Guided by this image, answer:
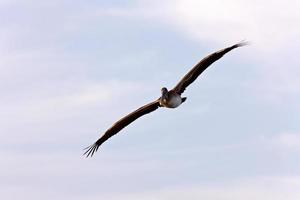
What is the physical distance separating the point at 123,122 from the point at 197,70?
6565 mm

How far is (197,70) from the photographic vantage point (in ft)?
178

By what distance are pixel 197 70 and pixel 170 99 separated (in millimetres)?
2042

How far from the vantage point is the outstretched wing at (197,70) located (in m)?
52.7

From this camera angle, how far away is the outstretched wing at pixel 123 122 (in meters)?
57.6

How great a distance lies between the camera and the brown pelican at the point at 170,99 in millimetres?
53406

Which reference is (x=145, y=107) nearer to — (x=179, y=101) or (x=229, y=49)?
(x=179, y=101)

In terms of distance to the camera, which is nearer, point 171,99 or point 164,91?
point 171,99

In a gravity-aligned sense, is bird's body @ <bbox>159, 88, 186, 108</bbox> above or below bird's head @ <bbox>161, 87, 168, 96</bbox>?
below

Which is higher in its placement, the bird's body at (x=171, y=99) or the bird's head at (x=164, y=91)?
the bird's head at (x=164, y=91)

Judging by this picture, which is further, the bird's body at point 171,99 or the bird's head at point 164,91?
the bird's head at point 164,91

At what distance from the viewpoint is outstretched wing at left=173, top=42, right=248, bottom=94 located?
52688 mm

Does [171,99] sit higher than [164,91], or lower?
lower

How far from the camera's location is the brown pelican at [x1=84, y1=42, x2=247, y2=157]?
5341 cm

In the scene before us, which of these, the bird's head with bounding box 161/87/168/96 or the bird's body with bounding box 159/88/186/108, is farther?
the bird's head with bounding box 161/87/168/96
